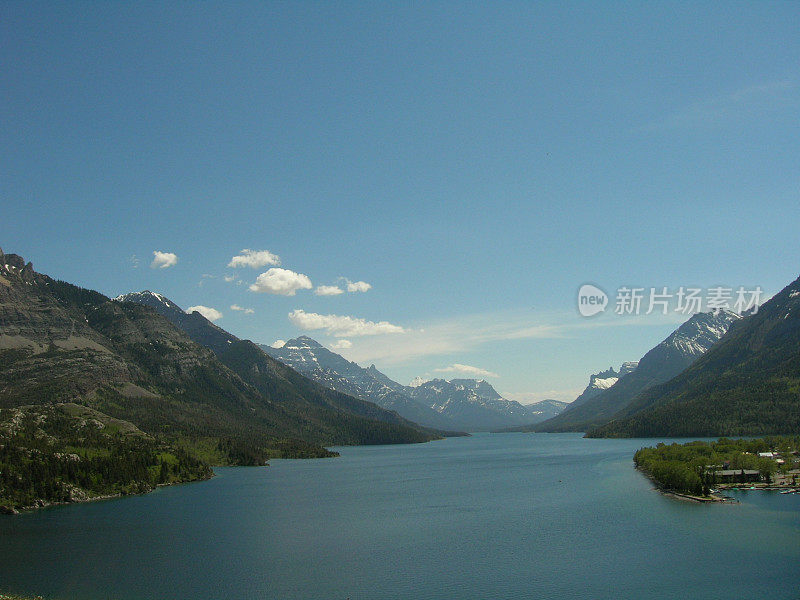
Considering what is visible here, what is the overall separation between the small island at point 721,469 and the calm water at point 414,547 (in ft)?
27.2

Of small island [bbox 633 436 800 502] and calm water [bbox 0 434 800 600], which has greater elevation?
small island [bbox 633 436 800 502]

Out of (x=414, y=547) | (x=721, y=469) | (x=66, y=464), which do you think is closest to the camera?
(x=414, y=547)

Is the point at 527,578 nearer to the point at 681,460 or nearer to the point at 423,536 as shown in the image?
the point at 423,536

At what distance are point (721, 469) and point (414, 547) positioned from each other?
113714 mm

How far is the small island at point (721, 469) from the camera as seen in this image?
13888 centimetres

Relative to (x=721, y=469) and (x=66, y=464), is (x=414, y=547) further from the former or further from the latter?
(x=721, y=469)

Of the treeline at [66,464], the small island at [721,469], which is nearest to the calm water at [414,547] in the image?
the small island at [721,469]

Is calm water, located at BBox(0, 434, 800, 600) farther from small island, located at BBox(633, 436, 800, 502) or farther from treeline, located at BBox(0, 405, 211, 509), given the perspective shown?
treeline, located at BBox(0, 405, 211, 509)

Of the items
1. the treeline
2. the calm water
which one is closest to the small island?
the calm water

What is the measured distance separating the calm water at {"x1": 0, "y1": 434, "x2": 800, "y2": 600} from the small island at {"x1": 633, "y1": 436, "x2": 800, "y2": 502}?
828 cm

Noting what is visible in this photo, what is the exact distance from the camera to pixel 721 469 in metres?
164

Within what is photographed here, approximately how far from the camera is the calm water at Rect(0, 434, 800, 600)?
74.4m

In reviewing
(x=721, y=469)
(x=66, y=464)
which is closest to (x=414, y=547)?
(x=66, y=464)

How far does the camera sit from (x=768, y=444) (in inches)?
7771
